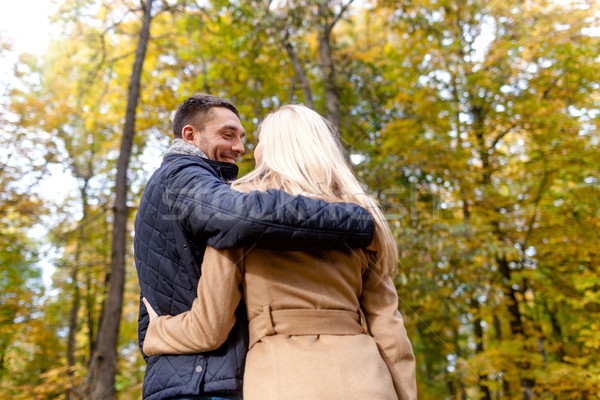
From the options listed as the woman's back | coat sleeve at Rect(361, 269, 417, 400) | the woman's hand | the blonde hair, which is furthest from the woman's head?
the woman's hand

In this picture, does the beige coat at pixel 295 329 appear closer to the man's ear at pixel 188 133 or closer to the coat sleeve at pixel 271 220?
the coat sleeve at pixel 271 220

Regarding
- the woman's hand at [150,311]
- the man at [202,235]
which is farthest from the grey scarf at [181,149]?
the woman's hand at [150,311]

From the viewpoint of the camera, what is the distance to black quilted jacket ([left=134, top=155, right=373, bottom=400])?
1204mm

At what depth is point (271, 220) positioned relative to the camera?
119 centimetres

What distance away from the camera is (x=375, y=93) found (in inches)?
335

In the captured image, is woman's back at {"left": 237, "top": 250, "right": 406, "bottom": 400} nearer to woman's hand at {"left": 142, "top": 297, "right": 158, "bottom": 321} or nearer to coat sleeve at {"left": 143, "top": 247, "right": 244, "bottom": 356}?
coat sleeve at {"left": 143, "top": 247, "right": 244, "bottom": 356}

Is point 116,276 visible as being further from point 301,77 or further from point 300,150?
point 300,150

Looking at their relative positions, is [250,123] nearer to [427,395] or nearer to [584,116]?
[584,116]

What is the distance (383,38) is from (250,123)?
5.28 m

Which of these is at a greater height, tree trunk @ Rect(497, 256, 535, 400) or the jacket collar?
the jacket collar

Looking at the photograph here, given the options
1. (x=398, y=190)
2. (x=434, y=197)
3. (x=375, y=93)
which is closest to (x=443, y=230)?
(x=398, y=190)

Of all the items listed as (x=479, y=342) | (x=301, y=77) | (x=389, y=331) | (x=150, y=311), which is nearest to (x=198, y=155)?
(x=150, y=311)

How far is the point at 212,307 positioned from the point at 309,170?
0.54 metres

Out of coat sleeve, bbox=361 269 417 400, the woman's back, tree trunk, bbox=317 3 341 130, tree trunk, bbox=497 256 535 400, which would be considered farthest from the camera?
tree trunk, bbox=497 256 535 400
